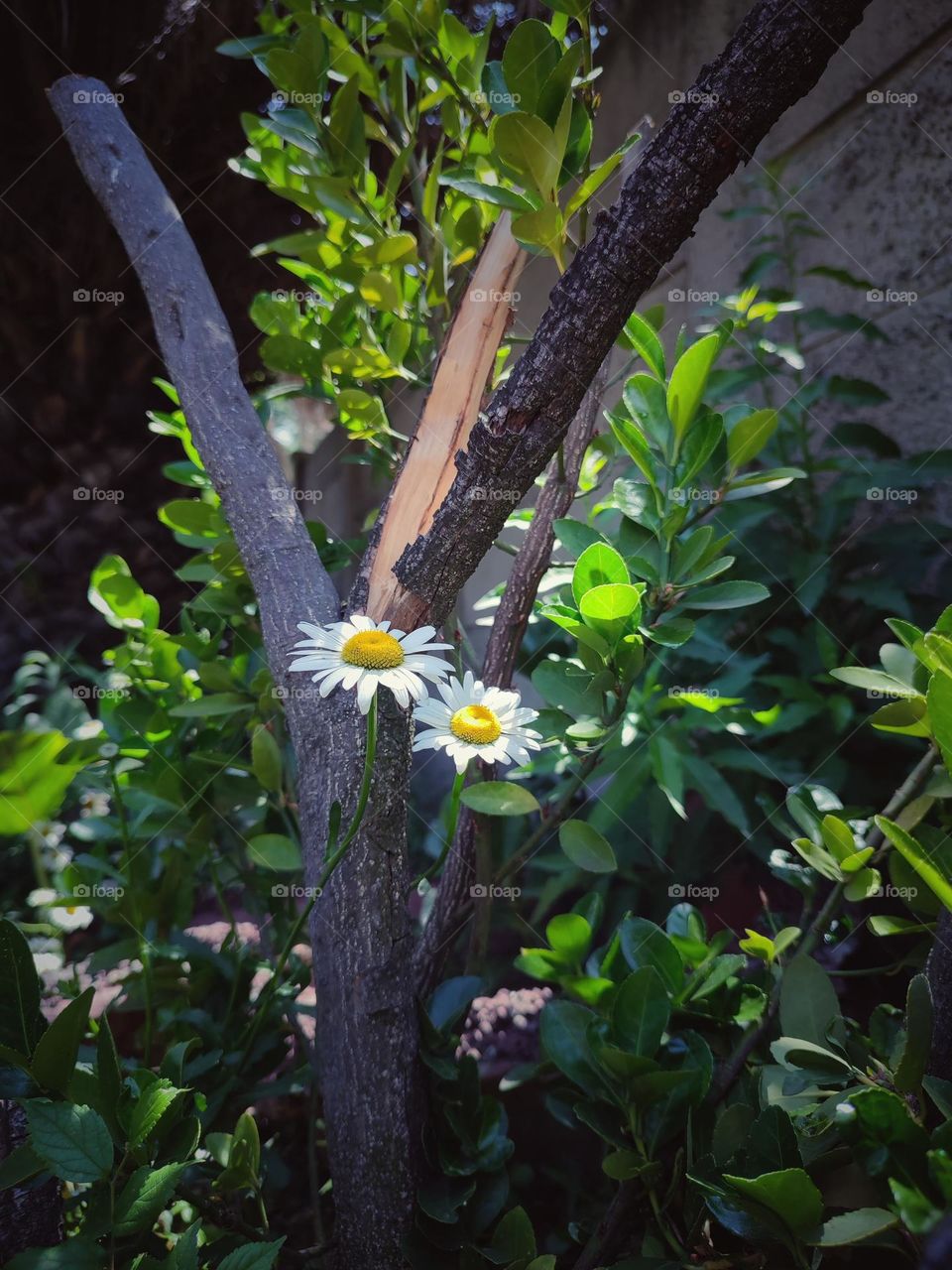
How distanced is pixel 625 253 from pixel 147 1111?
60 centimetres

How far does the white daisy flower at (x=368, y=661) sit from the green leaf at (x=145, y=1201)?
29 cm

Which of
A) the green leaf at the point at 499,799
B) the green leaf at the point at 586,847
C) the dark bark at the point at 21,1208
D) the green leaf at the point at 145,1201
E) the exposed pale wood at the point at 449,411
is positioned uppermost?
the exposed pale wood at the point at 449,411

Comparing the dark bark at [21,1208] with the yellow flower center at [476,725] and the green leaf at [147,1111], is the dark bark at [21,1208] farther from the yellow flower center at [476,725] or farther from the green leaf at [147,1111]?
the yellow flower center at [476,725]

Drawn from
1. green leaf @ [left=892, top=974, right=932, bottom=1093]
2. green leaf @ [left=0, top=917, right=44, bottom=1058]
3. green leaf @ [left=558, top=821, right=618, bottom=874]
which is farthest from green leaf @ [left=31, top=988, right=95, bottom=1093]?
green leaf @ [left=892, top=974, right=932, bottom=1093]

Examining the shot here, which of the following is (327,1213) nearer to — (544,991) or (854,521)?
(544,991)

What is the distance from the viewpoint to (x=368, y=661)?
1.78 ft

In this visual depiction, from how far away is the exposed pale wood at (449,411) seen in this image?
66 cm

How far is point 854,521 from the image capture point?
1.41 meters

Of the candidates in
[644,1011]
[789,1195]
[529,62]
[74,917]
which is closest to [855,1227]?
[789,1195]

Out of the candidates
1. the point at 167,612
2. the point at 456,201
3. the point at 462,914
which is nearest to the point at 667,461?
the point at 456,201

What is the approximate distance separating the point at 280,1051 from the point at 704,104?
82 cm

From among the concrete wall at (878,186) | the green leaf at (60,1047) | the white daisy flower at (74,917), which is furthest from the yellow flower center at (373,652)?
the concrete wall at (878,186)

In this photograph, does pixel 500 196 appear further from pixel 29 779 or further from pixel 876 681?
pixel 29 779

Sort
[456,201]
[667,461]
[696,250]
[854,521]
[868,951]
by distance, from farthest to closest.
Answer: [696,250]
[854,521]
[868,951]
[456,201]
[667,461]
